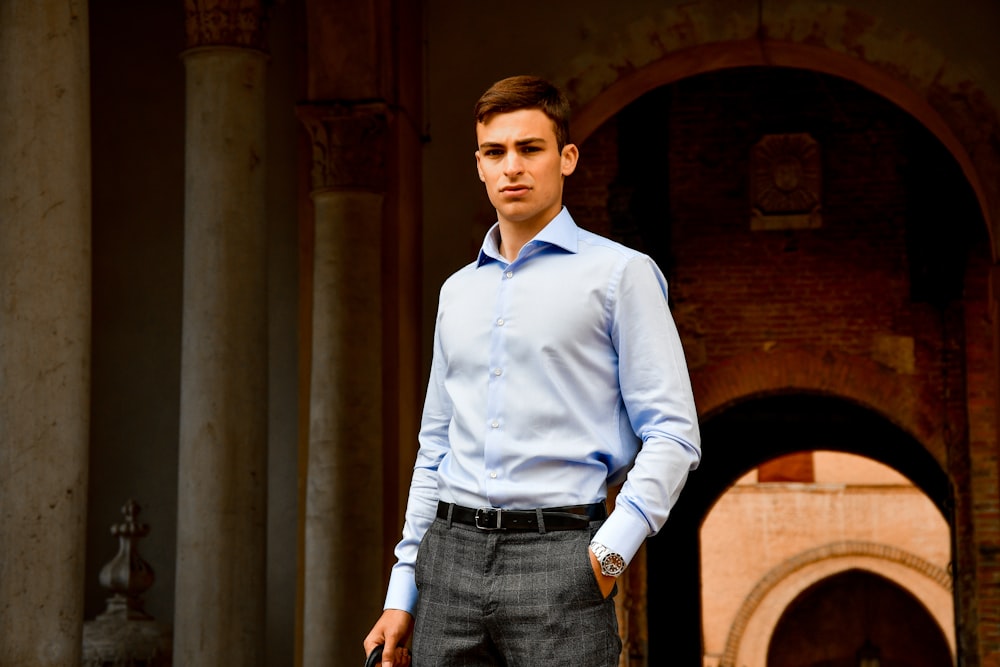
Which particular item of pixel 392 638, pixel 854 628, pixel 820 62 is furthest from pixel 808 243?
pixel 854 628

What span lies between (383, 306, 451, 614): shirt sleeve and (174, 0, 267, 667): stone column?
3509 millimetres

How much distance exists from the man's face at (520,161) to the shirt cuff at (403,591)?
2.26ft

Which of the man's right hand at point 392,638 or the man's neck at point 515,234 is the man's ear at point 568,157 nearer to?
the man's neck at point 515,234

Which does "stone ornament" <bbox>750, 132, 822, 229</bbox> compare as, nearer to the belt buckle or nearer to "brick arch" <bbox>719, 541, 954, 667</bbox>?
"brick arch" <bbox>719, 541, 954, 667</bbox>

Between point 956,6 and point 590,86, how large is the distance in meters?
1.98

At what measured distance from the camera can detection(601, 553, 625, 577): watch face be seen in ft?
7.63

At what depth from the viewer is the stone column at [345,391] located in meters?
7.39

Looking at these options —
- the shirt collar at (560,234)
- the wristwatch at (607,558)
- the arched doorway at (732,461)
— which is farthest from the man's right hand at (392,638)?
the arched doorway at (732,461)

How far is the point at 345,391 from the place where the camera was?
752cm

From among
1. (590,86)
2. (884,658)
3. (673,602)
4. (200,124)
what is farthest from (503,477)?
(884,658)

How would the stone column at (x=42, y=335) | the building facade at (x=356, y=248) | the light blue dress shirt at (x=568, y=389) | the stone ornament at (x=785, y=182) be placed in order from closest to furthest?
the light blue dress shirt at (x=568, y=389) → the stone column at (x=42, y=335) → the building facade at (x=356, y=248) → the stone ornament at (x=785, y=182)

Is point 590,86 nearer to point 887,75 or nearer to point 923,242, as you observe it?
point 887,75

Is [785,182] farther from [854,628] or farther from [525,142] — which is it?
[854,628]

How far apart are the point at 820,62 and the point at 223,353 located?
3.82 m
